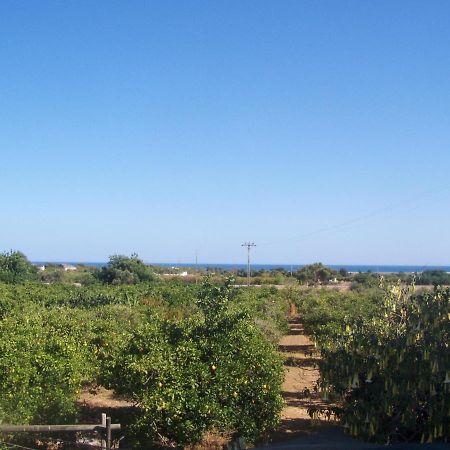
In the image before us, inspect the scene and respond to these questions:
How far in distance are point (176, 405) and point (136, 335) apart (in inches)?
68.5

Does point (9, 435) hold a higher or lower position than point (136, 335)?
lower

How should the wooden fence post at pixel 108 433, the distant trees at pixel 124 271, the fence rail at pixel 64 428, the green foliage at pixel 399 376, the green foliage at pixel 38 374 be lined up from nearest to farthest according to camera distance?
the fence rail at pixel 64 428
the wooden fence post at pixel 108 433
the green foliage at pixel 399 376
the green foliage at pixel 38 374
the distant trees at pixel 124 271

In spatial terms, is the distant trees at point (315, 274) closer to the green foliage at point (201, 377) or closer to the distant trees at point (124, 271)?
the distant trees at point (124, 271)

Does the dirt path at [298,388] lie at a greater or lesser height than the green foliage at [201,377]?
lesser

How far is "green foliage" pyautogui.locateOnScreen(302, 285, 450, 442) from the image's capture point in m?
8.48

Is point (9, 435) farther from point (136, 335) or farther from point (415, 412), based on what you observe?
→ point (415, 412)

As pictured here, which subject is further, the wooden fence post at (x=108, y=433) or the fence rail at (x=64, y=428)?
the wooden fence post at (x=108, y=433)

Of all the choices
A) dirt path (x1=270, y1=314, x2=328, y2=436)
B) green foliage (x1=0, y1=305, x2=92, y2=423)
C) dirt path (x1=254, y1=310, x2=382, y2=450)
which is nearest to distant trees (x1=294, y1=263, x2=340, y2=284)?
dirt path (x1=270, y1=314, x2=328, y2=436)

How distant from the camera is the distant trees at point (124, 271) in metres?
55.0

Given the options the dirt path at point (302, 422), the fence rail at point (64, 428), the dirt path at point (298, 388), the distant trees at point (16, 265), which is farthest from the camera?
the distant trees at point (16, 265)

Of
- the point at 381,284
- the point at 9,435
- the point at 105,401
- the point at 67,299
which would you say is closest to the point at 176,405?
the point at 9,435

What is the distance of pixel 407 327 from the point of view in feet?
32.1

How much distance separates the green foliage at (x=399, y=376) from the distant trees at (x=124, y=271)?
151ft

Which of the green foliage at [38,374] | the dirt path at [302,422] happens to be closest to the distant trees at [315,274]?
the dirt path at [302,422]
